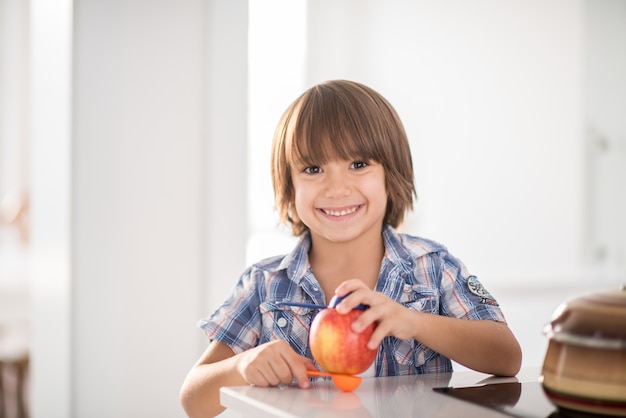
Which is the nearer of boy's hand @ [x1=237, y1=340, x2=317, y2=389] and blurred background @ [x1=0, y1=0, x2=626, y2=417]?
boy's hand @ [x1=237, y1=340, x2=317, y2=389]

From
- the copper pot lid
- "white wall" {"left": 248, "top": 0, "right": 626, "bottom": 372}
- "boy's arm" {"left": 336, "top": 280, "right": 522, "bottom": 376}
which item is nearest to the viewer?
the copper pot lid

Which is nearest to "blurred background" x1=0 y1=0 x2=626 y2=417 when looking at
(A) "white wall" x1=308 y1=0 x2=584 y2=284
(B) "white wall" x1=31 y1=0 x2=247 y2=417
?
(B) "white wall" x1=31 y1=0 x2=247 y2=417

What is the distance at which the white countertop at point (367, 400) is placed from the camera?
0.92 metres

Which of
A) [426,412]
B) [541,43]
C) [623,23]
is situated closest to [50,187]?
[426,412]

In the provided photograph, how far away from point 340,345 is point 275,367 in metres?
0.11

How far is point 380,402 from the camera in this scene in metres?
0.99

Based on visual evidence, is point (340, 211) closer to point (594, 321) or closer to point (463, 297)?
point (463, 297)

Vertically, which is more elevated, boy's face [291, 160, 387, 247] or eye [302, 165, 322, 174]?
eye [302, 165, 322, 174]

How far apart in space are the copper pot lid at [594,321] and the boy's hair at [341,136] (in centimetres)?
69

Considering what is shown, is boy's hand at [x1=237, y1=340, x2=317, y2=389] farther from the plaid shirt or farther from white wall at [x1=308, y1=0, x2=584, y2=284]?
white wall at [x1=308, y1=0, x2=584, y2=284]

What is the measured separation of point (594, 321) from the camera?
2.71 feet

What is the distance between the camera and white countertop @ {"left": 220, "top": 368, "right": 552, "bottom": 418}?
0.92 m

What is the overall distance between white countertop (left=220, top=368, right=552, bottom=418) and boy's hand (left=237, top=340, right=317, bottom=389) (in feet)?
0.05

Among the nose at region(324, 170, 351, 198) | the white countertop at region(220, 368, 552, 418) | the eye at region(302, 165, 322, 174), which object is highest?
the eye at region(302, 165, 322, 174)
